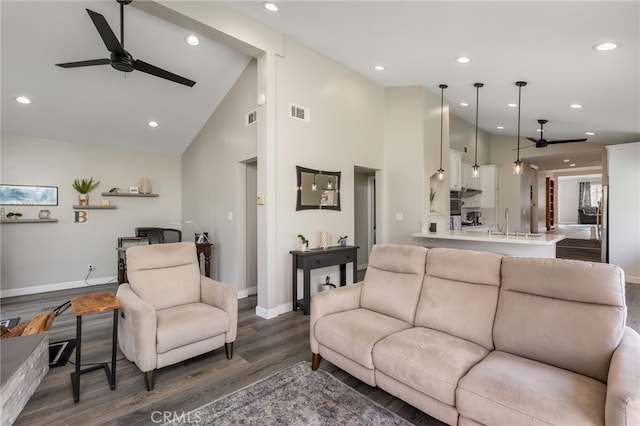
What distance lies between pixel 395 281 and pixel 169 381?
6.50 ft

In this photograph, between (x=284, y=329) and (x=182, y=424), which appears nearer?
(x=182, y=424)

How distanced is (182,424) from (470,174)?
7309 millimetres

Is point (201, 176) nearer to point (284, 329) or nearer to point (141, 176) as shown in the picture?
point (141, 176)

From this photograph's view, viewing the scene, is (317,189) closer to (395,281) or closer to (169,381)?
(395,281)

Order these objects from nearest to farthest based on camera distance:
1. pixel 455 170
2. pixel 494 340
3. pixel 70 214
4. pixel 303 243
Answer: pixel 494 340, pixel 303 243, pixel 70 214, pixel 455 170

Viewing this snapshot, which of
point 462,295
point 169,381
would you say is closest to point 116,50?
point 169,381

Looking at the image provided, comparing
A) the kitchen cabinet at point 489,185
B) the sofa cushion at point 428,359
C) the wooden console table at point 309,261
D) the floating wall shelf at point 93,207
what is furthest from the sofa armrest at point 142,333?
the kitchen cabinet at point 489,185

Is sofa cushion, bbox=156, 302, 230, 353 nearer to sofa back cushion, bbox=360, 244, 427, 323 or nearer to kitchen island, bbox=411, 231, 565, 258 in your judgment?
sofa back cushion, bbox=360, 244, 427, 323

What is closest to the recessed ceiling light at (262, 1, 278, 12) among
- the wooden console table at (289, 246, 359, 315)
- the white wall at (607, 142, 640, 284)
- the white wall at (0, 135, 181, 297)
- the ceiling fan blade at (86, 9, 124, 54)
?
the ceiling fan blade at (86, 9, 124, 54)

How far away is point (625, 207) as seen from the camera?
554cm

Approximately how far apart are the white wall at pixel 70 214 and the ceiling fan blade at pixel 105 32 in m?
3.52

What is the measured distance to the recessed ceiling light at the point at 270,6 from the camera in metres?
3.24

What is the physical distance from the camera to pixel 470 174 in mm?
7363

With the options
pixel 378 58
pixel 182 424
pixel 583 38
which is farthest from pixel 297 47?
pixel 182 424
